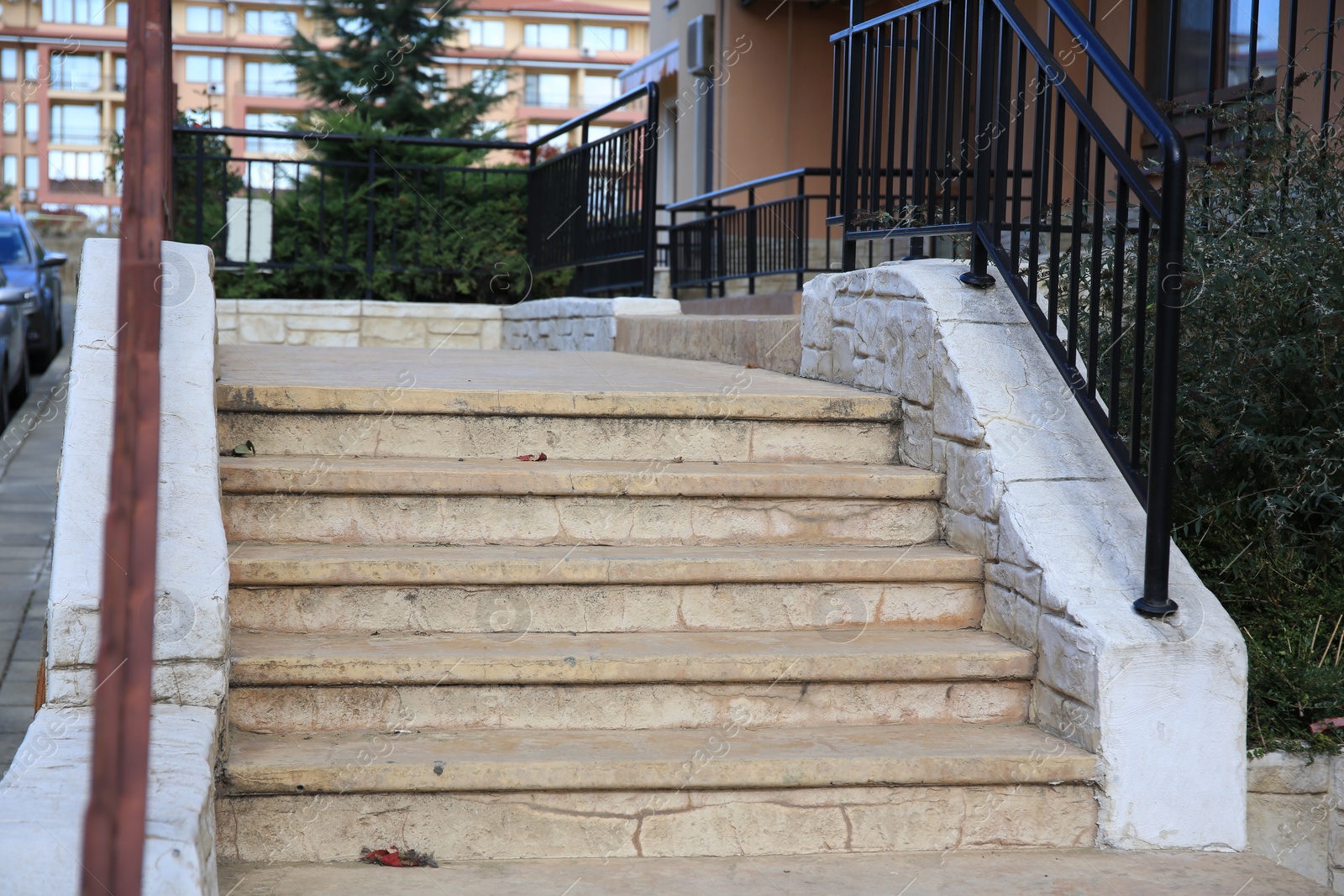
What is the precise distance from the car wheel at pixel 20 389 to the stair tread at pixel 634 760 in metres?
8.29

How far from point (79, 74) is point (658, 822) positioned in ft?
152

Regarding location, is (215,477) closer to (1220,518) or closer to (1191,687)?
(1191,687)

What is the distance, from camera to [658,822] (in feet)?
8.34

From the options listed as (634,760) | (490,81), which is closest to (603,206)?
(634,760)

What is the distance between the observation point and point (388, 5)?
1449 centimetres

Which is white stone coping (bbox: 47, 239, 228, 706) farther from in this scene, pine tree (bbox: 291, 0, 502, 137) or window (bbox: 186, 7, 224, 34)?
window (bbox: 186, 7, 224, 34)

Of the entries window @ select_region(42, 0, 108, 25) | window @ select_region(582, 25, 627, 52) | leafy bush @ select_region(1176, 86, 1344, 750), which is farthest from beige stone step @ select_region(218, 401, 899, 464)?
window @ select_region(582, 25, 627, 52)

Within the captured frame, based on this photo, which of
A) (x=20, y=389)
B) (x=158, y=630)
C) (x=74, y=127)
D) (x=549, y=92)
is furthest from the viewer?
(x=549, y=92)

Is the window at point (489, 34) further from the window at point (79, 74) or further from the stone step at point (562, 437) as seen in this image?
the stone step at point (562, 437)

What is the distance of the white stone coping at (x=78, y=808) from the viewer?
5.72ft

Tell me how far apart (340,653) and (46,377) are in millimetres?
9988

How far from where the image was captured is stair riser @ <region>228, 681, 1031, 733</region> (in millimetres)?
2678

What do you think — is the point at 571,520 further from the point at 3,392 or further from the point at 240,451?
the point at 3,392

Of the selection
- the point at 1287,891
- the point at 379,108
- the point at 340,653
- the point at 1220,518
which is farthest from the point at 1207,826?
the point at 379,108
